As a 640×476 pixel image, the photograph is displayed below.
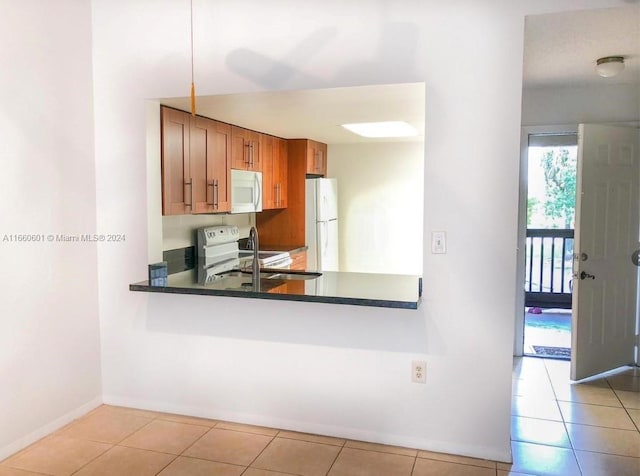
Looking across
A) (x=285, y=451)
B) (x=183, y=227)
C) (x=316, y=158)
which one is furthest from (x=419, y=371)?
(x=316, y=158)

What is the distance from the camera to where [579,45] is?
317cm

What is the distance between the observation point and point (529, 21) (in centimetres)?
263

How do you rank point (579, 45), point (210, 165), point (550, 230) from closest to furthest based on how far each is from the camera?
1. point (579, 45)
2. point (210, 165)
3. point (550, 230)

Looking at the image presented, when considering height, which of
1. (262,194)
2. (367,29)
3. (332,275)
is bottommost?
(332,275)

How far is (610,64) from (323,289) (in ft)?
8.01

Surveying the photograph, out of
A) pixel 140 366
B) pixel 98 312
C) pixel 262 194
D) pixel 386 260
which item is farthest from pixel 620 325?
pixel 98 312

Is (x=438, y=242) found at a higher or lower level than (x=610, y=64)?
lower

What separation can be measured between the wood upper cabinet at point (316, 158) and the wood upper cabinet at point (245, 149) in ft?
2.90

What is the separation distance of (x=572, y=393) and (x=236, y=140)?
10.3 feet

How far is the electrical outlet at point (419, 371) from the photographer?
278 centimetres

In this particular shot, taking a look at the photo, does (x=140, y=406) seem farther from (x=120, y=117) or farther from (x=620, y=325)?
(x=620, y=325)

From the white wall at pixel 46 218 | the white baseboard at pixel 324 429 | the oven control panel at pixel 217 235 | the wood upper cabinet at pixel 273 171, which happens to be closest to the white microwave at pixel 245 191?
the wood upper cabinet at pixel 273 171

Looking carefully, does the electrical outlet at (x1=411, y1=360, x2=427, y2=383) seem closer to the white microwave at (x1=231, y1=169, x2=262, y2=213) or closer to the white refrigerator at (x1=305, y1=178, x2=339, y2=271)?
the white microwave at (x1=231, y1=169, x2=262, y2=213)

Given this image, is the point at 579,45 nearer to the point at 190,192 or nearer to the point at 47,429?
the point at 190,192
